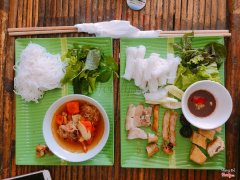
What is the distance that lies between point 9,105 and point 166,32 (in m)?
1.69

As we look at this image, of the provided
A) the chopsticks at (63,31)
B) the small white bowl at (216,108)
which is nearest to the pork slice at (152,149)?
the small white bowl at (216,108)

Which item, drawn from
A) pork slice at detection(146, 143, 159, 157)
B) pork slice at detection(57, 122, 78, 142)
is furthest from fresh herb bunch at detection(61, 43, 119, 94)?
pork slice at detection(146, 143, 159, 157)

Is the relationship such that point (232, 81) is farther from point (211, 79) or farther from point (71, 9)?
point (71, 9)

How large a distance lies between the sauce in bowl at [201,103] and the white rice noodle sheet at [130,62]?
579mm

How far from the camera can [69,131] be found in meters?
2.18

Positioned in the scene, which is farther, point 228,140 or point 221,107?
point 228,140

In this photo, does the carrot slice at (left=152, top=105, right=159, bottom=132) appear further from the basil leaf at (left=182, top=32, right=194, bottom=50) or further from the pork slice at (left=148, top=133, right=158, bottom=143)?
the basil leaf at (left=182, top=32, right=194, bottom=50)

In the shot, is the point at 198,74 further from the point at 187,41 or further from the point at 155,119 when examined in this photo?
the point at 155,119

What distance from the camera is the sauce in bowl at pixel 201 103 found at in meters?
2.19

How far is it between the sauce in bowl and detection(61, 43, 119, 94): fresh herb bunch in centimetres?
74

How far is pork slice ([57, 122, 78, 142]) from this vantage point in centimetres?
219

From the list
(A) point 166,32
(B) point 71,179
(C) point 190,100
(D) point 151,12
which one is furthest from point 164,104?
(B) point 71,179

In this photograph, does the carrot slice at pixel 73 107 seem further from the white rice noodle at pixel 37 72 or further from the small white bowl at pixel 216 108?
the small white bowl at pixel 216 108

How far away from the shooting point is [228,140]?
2.38 m
